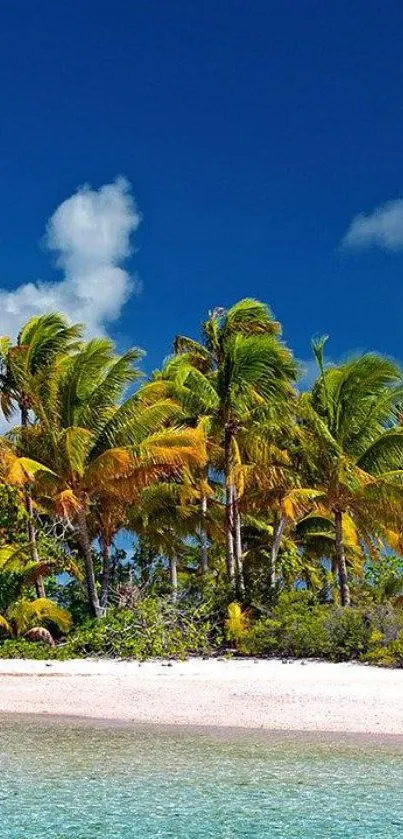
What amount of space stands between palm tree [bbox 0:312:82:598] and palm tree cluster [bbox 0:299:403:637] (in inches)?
1.5

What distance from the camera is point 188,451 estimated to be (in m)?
Result: 20.3

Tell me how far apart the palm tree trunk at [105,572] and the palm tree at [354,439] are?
5.41 metres

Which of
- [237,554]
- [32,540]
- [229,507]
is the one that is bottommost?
[237,554]

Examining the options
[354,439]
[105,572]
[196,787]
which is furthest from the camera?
[105,572]

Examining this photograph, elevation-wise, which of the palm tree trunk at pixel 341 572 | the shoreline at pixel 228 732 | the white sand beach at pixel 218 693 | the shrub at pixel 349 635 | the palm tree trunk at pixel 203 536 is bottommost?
the shoreline at pixel 228 732

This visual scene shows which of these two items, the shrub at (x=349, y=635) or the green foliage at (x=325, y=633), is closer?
the green foliage at (x=325, y=633)

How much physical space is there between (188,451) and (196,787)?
1288cm

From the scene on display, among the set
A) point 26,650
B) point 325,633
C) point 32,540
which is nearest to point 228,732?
point 325,633

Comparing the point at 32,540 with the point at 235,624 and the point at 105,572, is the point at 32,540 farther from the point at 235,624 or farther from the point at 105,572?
→ the point at 235,624

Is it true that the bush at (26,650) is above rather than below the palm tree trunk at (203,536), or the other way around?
below

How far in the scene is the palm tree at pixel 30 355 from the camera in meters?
22.6

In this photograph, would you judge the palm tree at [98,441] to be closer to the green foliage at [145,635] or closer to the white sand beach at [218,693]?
the green foliage at [145,635]

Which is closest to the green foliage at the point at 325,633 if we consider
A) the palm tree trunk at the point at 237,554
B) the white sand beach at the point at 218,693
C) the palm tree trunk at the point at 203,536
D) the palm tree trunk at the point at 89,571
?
the white sand beach at the point at 218,693

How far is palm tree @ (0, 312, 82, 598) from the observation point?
22625 mm
